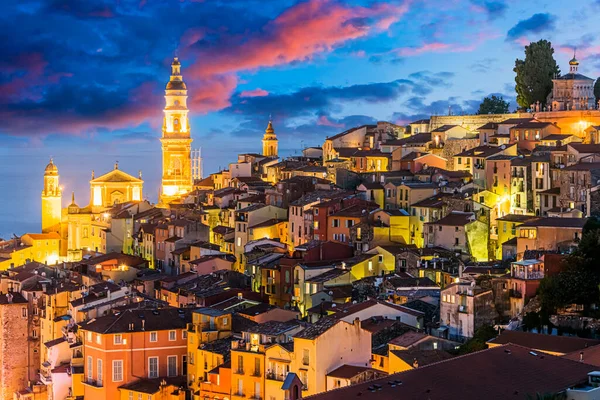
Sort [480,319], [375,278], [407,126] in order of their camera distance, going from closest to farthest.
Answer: [480,319] < [375,278] < [407,126]

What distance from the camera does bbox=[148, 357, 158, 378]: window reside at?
4457 cm

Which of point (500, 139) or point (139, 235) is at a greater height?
point (500, 139)

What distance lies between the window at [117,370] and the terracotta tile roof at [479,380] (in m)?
16.3

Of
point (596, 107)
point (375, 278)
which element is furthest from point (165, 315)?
point (596, 107)

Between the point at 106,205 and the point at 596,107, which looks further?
the point at 106,205

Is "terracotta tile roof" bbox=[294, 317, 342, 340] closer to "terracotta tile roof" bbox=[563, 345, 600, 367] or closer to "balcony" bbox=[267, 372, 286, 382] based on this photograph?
"balcony" bbox=[267, 372, 286, 382]

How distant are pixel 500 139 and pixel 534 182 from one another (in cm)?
963

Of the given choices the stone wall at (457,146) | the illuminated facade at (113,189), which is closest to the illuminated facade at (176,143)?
the illuminated facade at (113,189)

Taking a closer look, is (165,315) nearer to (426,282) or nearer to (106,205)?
(426,282)

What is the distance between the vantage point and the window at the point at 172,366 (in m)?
44.8

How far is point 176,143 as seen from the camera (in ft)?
275

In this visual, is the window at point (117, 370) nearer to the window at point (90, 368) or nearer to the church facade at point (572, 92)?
the window at point (90, 368)

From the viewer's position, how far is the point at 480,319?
40062 millimetres

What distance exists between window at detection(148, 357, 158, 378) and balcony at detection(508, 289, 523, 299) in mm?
12975
